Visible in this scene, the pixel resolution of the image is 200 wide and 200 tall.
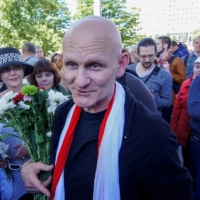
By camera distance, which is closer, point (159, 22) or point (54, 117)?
point (54, 117)

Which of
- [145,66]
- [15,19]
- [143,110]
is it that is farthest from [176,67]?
[15,19]

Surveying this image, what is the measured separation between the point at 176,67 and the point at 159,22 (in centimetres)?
10231

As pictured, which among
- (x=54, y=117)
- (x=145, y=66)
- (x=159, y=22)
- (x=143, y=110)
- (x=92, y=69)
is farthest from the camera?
(x=159, y=22)

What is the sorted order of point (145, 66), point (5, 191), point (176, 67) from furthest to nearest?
point (176, 67), point (145, 66), point (5, 191)

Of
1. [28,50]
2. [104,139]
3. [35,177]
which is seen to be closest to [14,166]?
[35,177]

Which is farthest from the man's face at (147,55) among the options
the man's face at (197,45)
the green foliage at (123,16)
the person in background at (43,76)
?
the green foliage at (123,16)

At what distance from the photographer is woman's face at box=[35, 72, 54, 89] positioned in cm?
326

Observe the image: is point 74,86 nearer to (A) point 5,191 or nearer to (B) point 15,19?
(A) point 5,191

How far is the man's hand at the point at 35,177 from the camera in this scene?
1.41 m

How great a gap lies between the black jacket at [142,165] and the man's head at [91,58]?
21 cm

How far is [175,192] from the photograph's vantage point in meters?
1.19

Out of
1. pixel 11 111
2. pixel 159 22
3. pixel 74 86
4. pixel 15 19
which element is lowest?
pixel 11 111

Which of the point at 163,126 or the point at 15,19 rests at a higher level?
the point at 15,19

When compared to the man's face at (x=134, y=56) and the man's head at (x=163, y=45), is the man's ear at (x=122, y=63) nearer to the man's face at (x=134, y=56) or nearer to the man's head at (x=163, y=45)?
the man's head at (x=163, y=45)
